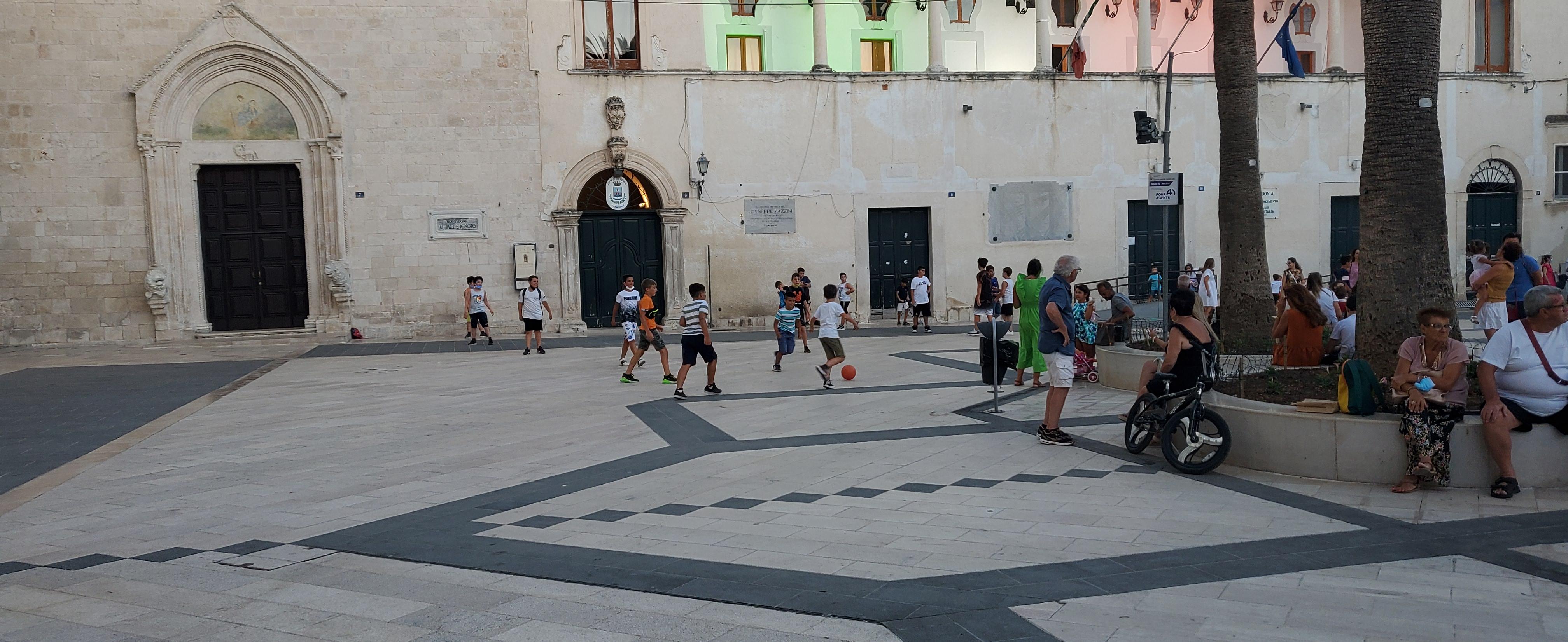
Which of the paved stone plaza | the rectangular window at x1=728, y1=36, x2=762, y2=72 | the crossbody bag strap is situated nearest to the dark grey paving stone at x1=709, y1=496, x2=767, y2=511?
the paved stone plaza

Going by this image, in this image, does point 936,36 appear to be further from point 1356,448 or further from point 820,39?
point 1356,448

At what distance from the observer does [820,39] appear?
1001 inches

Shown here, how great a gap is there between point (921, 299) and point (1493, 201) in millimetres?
16855

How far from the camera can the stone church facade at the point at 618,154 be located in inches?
870

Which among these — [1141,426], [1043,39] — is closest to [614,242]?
[1043,39]

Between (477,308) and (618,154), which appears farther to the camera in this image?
(618,154)

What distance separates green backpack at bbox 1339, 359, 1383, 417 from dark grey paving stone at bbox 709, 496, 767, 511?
409 centimetres

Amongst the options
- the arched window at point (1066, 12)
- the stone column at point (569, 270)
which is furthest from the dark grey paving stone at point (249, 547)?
the arched window at point (1066, 12)

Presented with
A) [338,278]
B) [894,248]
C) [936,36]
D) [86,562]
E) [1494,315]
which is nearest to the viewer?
[86,562]

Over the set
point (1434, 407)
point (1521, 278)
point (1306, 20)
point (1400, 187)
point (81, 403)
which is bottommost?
point (81, 403)

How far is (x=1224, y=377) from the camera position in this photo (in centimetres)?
1015

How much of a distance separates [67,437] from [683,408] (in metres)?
6.11

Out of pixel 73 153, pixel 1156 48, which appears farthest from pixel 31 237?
pixel 1156 48

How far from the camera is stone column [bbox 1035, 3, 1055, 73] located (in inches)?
1031
